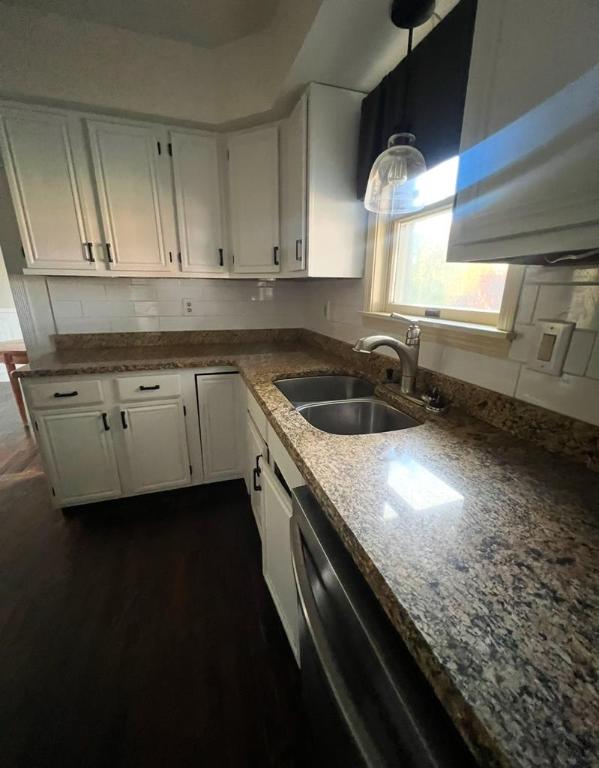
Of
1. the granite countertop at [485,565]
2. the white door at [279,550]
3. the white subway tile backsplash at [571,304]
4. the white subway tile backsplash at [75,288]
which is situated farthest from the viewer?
the white subway tile backsplash at [75,288]

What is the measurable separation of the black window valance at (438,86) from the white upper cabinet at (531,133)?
36cm

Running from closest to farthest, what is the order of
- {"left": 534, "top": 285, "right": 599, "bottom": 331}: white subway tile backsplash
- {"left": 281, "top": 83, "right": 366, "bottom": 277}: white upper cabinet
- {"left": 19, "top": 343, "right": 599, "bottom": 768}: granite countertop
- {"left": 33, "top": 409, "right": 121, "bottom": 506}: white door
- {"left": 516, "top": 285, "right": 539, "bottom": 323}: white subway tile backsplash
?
{"left": 19, "top": 343, "right": 599, "bottom": 768}: granite countertop
{"left": 534, "top": 285, "right": 599, "bottom": 331}: white subway tile backsplash
{"left": 516, "top": 285, "right": 539, "bottom": 323}: white subway tile backsplash
{"left": 281, "top": 83, "right": 366, "bottom": 277}: white upper cabinet
{"left": 33, "top": 409, "right": 121, "bottom": 506}: white door

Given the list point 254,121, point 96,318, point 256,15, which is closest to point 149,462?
point 96,318

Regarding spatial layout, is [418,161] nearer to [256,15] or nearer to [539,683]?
[539,683]

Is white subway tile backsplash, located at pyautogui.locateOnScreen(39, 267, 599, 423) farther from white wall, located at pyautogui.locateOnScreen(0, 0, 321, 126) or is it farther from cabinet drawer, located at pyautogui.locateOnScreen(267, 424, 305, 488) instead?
white wall, located at pyautogui.locateOnScreen(0, 0, 321, 126)

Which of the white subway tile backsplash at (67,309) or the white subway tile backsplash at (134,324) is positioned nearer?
the white subway tile backsplash at (67,309)

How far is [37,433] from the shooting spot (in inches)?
65.2

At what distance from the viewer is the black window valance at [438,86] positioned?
2.90ft

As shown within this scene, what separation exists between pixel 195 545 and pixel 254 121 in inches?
92.1

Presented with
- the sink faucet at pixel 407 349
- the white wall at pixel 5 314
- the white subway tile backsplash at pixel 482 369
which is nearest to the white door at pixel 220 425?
the sink faucet at pixel 407 349

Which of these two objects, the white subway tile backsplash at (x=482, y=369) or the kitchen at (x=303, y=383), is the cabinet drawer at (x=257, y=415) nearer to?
the kitchen at (x=303, y=383)

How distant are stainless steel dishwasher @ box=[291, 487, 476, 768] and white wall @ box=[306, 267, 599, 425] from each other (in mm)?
663

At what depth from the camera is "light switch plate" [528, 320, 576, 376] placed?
0.76m

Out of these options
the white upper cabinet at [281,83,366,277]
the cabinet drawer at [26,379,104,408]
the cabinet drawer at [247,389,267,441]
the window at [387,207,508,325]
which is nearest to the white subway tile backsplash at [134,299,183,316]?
the cabinet drawer at [26,379,104,408]
